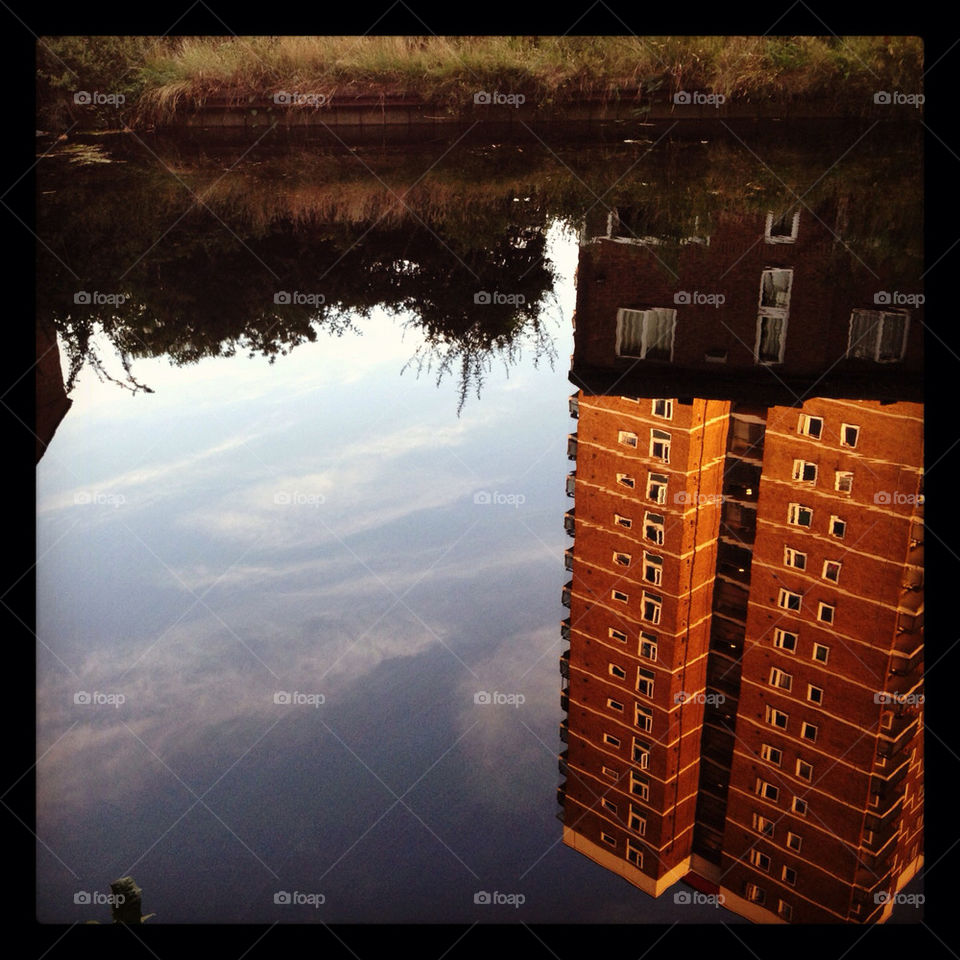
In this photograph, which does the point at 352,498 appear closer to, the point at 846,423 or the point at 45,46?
the point at 846,423

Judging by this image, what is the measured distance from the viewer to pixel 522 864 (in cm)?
428

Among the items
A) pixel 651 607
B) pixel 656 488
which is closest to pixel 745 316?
pixel 656 488

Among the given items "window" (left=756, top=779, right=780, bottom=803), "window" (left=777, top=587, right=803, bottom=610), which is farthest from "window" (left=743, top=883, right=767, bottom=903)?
"window" (left=777, top=587, right=803, bottom=610)

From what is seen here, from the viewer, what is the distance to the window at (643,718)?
5102mm

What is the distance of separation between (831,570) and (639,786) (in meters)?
1.79

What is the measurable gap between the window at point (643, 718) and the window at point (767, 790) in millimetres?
601

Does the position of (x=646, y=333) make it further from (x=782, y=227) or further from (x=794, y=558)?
(x=794, y=558)

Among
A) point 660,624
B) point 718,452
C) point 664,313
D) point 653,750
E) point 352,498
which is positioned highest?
point 664,313

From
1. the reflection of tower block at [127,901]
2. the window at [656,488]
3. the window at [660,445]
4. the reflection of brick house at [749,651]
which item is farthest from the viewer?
the window at [660,445]

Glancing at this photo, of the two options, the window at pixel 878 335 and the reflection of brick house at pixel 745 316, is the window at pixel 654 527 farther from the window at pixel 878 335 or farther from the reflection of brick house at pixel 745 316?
the window at pixel 878 335

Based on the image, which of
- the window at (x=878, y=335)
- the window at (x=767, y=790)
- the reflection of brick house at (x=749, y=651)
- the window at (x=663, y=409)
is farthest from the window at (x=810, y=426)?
the window at (x=767, y=790)

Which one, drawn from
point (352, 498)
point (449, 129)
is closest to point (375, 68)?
point (449, 129)

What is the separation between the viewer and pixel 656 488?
595 cm

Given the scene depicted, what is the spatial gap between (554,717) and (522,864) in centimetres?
82
